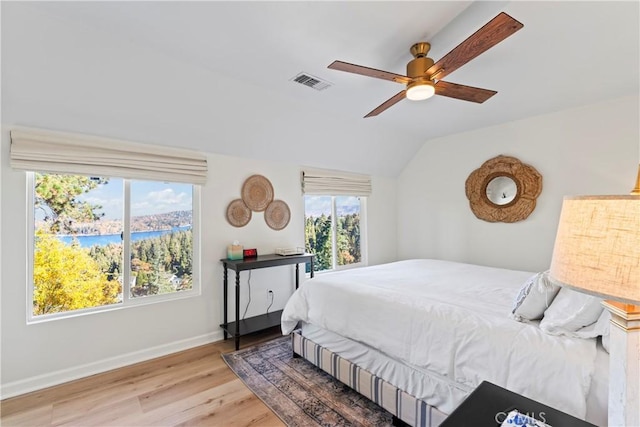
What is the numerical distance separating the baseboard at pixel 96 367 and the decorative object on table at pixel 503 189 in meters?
3.65

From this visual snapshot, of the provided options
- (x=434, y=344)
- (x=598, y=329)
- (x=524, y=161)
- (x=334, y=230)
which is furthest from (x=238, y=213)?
(x=524, y=161)

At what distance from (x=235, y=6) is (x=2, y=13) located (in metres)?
1.35

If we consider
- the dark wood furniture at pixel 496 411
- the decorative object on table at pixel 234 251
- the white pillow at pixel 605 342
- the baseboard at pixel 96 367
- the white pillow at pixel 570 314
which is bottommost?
the baseboard at pixel 96 367

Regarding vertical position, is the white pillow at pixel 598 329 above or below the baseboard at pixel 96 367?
above

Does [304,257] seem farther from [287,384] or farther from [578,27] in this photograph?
[578,27]

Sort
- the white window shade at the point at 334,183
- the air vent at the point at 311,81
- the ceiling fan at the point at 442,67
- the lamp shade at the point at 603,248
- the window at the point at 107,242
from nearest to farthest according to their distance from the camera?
the lamp shade at the point at 603,248 < the ceiling fan at the point at 442,67 < the window at the point at 107,242 < the air vent at the point at 311,81 < the white window shade at the point at 334,183

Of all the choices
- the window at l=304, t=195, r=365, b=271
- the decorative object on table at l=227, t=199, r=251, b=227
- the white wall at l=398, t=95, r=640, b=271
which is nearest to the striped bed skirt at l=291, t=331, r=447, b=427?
the decorative object on table at l=227, t=199, r=251, b=227

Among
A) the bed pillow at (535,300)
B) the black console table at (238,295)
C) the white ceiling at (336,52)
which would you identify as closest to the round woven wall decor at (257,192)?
the white ceiling at (336,52)

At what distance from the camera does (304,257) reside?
11.4ft

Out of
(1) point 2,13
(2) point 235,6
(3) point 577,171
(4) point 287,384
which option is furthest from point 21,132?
(3) point 577,171

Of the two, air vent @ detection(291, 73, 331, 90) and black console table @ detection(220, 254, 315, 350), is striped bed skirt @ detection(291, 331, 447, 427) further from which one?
air vent @ detection(291, 73, 331, 90)

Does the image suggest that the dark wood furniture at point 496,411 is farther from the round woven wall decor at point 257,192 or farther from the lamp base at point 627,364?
the round woven wall decor at point 257,192

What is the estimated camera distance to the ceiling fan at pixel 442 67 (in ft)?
4.86

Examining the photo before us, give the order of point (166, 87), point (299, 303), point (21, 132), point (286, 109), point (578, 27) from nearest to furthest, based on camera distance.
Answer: point (578, 27)
point (21, 132)
point (166, 87)
point (299, 303)
point (286, 109)
